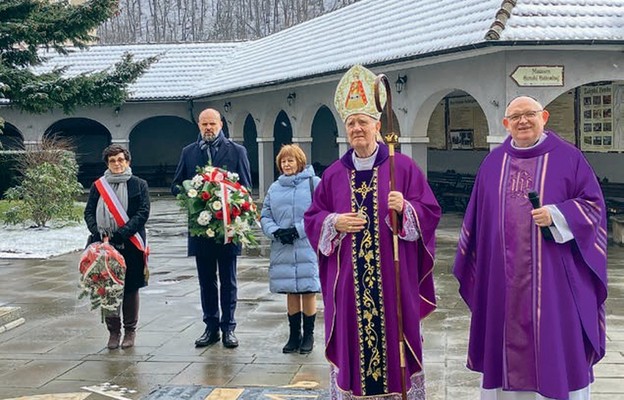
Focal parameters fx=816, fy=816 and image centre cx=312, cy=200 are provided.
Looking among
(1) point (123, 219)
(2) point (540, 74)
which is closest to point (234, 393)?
(1) point (123, 219)

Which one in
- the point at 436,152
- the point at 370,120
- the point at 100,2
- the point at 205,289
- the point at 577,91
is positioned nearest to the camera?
the point at 370,120

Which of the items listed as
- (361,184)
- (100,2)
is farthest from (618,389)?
(100,2)

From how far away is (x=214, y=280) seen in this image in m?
7.01

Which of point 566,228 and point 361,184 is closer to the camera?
point 566,228

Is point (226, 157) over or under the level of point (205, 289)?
over

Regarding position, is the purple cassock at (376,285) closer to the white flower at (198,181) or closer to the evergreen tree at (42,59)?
the white flower at (198,181)

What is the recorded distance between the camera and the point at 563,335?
4.24m

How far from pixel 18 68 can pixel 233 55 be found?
685 inches

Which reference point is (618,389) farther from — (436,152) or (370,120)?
(436,152)

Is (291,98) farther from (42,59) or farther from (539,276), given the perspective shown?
(539,276)

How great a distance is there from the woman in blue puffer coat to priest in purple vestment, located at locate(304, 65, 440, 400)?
1.87 meters

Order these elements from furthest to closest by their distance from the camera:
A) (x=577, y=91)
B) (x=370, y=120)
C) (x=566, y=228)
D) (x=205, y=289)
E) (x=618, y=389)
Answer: (x=577, y=91)
(x=205, y=289)
(x=618, y=389)
(x=370, y=120)
(x=566, y=228)

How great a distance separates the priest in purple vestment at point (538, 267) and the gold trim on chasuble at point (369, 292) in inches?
21.9

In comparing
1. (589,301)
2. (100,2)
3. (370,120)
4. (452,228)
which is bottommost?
(452,228)
